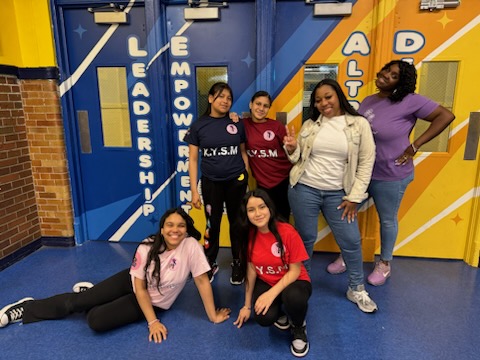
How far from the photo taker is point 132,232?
319 cm

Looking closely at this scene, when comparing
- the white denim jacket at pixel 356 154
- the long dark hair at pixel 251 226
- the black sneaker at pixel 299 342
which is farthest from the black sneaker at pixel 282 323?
the white denim jacket at pixel 356 154

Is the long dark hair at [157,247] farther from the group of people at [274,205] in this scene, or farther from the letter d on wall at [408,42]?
the letter d on wall at [408,42]

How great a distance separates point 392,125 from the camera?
86.4 inches

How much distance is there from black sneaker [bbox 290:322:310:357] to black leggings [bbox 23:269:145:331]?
0.88 metres

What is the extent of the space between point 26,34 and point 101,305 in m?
2.28

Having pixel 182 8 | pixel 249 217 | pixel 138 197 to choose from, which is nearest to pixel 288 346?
pixel 249 217

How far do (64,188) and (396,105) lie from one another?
2718 mm

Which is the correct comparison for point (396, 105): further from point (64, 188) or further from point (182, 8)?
point (64, 188)

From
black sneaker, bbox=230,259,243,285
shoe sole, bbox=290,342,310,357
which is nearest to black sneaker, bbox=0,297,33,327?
black sneaker, bbox=230,259,243,285

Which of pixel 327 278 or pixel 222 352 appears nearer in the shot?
pixel 222 352

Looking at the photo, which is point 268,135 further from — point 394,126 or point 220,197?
point 394,126

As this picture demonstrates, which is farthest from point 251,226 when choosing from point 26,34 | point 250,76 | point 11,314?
point 26,34

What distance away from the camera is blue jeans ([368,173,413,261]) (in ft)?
7.52

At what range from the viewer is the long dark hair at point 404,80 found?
2096 mm
